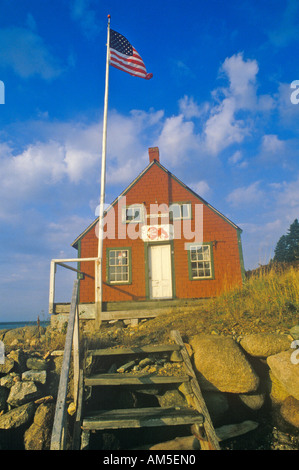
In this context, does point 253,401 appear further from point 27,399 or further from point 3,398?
point 3,398

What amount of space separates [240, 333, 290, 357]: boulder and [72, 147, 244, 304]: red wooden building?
19.5ft

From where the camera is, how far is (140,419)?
4.43 meters

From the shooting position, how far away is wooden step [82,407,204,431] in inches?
172


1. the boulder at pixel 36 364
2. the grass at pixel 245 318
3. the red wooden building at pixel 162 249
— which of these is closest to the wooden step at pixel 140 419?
the boulder at pixel 36 364

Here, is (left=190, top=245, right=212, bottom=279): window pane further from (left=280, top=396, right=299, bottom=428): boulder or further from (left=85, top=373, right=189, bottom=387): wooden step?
(left=85, top=373, right=189, bottom=387): wooden step

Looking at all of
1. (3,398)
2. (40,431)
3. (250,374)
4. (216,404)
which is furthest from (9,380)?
(250,374)

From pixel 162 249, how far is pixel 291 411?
27.3ft

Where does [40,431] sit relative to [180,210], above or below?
below

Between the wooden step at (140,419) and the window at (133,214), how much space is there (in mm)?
9209

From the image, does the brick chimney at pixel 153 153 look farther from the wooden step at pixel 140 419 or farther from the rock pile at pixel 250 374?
the wooden step at pixel 140 419

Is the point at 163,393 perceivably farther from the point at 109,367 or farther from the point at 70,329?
the point at 70,329

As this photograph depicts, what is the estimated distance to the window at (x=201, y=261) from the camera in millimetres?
12633

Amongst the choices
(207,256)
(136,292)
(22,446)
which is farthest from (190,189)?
(22,446)

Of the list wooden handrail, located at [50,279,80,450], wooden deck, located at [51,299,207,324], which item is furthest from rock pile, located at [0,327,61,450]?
wooden deck, located at [51,299,207,324]
